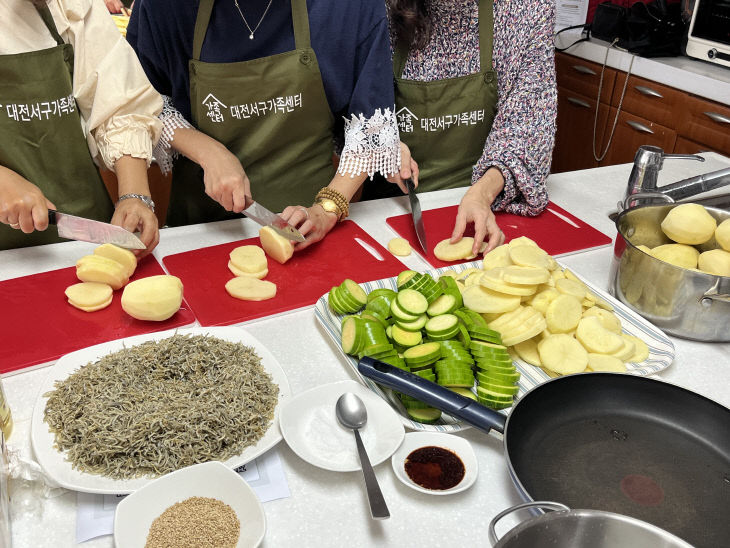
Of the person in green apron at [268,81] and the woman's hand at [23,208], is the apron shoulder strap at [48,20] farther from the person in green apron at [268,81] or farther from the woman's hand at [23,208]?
the woman's hand at [23,208]

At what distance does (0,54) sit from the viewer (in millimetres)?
1447

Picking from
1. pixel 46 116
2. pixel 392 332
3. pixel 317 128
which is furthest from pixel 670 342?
pixel 46 116

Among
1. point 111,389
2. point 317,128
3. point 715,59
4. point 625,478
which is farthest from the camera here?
point 715,59

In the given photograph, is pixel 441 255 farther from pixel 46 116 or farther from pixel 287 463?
pixel 46 116

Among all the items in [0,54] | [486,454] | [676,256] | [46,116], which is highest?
[0,54]

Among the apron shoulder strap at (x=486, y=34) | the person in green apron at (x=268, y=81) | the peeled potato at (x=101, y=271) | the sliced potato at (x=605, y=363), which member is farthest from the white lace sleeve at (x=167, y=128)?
the sliced potato at (x=605, y=363)

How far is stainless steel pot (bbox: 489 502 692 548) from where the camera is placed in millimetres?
606

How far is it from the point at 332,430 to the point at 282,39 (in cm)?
116

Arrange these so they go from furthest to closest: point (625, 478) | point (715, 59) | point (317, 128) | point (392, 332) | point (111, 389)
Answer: point (715, 59) < point (317, 128) < point (392, 332) < point (111, 389) < point (625, 478)

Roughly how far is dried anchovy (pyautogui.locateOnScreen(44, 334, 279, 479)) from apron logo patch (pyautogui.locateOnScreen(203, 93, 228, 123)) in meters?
0.86

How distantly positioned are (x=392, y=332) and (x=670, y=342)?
535 mm

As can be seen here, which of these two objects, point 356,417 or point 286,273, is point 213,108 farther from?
point 356,417

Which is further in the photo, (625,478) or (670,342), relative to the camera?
(670,342)

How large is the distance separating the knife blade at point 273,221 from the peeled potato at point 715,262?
2.83 ft
